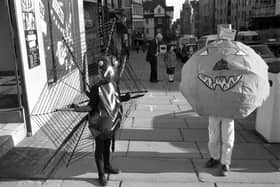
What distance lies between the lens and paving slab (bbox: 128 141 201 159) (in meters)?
5.09

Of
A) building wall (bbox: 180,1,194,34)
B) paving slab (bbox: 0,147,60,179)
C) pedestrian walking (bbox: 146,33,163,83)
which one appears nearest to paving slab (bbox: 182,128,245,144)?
paving slab (bbox: 0,147,60,179)

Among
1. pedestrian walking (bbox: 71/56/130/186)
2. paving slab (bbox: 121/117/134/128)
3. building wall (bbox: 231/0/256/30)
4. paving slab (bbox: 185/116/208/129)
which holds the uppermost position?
building wall (bbox: 231/0/256/30)

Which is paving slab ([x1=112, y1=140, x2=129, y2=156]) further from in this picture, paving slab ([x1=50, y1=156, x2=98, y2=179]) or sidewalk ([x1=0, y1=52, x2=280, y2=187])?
paving slab ([x1=50, y1=156, x2=98, y2=179])

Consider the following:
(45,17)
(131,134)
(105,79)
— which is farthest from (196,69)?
(45,17)

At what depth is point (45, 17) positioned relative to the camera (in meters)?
7.34

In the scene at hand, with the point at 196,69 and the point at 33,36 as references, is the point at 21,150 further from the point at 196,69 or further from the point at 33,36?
the point at 196,69

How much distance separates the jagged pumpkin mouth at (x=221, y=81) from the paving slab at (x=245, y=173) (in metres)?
1.24

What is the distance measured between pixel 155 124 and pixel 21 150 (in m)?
2.79

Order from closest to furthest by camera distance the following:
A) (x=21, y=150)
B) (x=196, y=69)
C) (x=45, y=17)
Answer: (x=196, y=69)
(x=21, y=150)
(x=45, y=17)

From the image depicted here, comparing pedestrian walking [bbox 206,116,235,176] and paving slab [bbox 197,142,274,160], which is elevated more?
pedestrian walking [bbox 206,116,235,176]

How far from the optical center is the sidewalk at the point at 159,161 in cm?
421

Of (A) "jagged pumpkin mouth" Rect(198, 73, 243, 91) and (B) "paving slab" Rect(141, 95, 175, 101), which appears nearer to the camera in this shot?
(A) "jagged pumpkin mouth" Rect(198, 73, 243, 91)

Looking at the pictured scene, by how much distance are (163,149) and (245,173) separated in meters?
1.44

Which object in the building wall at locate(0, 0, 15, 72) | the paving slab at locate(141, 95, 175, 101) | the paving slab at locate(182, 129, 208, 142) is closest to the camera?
the paving slab at locate(182, 129, 208, 142)
